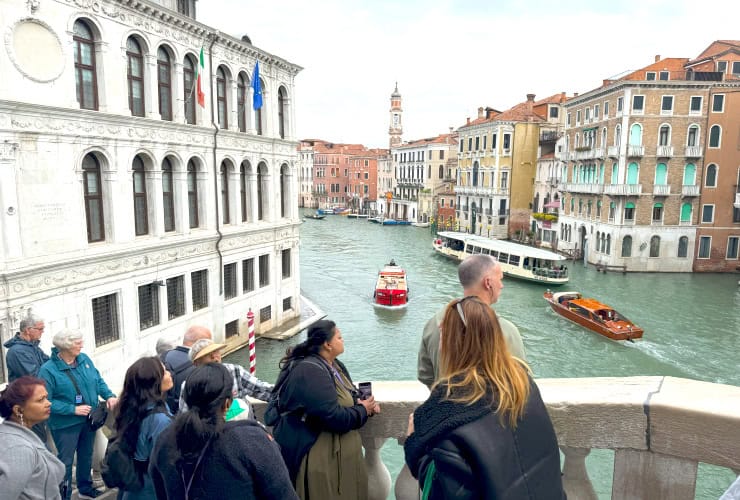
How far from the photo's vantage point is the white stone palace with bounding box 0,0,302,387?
995 cm

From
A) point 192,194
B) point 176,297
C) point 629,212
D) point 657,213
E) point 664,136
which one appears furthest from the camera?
point 629,212

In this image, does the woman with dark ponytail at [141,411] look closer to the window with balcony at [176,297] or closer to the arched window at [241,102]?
the window with balcony at [176,297]

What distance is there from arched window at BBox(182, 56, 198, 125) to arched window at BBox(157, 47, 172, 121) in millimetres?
497

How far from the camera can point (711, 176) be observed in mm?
29469

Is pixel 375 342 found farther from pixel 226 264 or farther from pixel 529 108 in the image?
pixel 529 108

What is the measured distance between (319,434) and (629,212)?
3150 centimetres

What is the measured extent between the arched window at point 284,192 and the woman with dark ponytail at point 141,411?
15.7 m

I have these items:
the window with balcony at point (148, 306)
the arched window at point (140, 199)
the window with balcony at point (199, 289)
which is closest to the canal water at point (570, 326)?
the window with balcony at point (199, 289)

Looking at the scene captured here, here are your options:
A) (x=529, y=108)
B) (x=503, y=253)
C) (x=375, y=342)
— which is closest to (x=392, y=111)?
(x=529, y=108)

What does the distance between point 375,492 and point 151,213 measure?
11.8m

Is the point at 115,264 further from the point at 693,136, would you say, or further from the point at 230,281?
the point at 693,136

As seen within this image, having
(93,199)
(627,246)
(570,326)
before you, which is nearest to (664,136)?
(627,246)

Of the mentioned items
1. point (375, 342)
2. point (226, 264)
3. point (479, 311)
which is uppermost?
point (479, 311)

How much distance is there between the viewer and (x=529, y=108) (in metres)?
45.6
